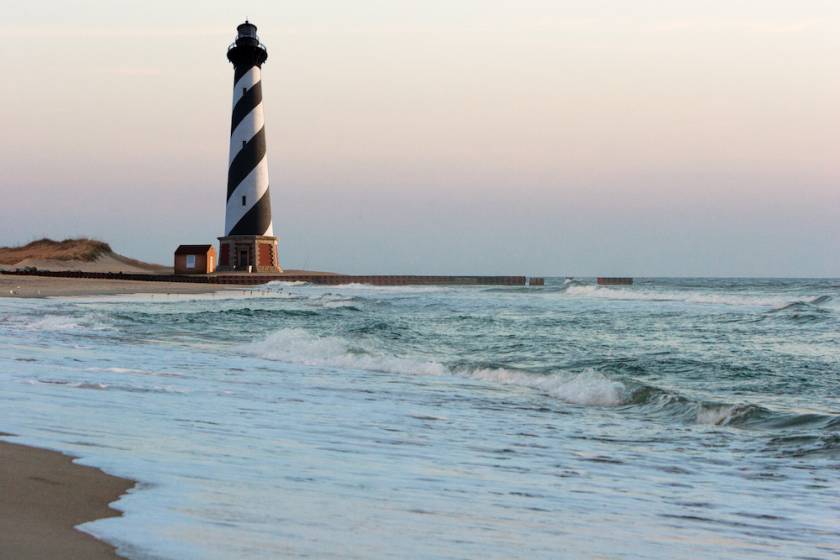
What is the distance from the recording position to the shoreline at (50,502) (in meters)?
2.22

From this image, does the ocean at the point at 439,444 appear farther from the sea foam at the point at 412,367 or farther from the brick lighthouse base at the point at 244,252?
the brick lighthouse base at the point at 244,252

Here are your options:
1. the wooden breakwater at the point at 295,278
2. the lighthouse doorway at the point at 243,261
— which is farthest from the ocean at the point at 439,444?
the lighthouse doorway at the point at 243,261

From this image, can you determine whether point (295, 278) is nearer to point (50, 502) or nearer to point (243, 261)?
point (243, 261)

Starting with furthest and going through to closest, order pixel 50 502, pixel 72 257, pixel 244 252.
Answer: pixel 72 257 → pixel 244 252 → pixel 50 502

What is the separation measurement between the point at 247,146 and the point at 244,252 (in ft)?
19.2

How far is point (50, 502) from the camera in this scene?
2.76 m

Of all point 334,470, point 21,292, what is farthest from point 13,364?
point 21,292

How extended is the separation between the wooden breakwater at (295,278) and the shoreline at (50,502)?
39887 mm

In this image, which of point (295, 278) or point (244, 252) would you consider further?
point (295, 278)

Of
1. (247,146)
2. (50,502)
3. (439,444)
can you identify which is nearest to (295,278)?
(247,146)

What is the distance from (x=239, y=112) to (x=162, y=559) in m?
42.2

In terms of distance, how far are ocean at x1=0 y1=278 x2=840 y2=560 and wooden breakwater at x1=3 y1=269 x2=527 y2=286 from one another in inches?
Answer: 1258

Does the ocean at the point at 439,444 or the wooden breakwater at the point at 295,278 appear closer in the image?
the ocean at the point at 439,444

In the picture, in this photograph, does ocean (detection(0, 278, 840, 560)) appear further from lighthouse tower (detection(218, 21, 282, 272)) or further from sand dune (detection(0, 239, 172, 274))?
sand dune (detection(0, 239, 172, 274))
